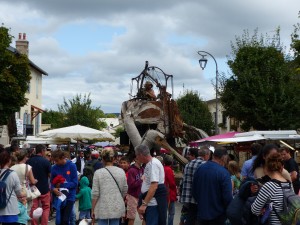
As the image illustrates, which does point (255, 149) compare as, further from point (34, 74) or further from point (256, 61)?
point (34, 74)

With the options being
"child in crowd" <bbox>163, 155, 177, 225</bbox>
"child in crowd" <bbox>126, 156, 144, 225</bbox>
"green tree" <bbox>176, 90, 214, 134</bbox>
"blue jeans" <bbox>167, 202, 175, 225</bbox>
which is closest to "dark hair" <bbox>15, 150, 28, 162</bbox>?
"child in crowd" <bbox>126, 156, 144, 225</bbox>

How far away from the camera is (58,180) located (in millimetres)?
12453

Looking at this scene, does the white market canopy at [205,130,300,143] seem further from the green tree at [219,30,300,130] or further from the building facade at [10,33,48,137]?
the building facade at [10,33,48,137]

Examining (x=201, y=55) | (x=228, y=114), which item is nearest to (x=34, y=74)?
(x=228, y=114)

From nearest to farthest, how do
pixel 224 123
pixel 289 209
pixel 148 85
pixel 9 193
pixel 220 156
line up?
pixel 289 209 < pixel 220 156 < pixel 9 193 < pixel 148 85 < pixel 224 123

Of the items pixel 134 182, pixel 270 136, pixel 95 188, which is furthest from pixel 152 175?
pixel 270 136

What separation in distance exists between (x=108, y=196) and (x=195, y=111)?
55.1 metres

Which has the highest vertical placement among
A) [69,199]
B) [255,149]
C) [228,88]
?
[228,88]

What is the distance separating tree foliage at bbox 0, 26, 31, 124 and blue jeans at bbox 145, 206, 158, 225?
2960 centimetres

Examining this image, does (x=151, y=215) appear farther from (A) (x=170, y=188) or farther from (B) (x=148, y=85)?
(B) (x=148, y=85)

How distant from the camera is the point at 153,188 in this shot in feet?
31.6

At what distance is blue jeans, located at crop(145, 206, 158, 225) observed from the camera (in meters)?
9.86

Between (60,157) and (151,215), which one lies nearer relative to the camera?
(151,215)

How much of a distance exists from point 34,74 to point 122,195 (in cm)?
5899
